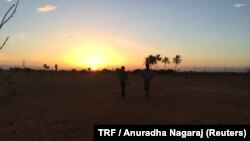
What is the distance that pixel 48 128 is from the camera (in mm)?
11508

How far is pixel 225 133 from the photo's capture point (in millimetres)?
8875

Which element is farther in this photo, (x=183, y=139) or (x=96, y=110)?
(x=96, y=110)

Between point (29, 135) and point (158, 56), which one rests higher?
point (158, 56)

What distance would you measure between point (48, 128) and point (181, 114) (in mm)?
5638

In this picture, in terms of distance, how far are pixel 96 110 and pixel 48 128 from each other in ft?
14.8

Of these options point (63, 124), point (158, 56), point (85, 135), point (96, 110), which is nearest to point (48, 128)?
point (63, 124)

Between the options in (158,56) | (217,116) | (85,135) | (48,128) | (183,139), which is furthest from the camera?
(158,56)

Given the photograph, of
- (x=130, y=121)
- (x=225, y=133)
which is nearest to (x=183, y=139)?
(x=225, y=133)

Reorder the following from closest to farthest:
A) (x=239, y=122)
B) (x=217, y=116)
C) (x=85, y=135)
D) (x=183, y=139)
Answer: (x=183, y=139)
(x=85, y=135)
(x=239, y=122)
(x=217, y=116)

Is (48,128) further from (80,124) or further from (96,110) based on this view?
(96,110)

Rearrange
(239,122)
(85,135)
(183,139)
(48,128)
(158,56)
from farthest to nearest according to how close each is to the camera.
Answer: (158,56), (239,122), (48,128), (85,135), (183,139)

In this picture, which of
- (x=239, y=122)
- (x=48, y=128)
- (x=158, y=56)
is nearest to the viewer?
(x=48, y=128)

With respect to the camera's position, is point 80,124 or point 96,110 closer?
point 80,124

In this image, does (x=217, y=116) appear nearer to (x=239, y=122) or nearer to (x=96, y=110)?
(x=239, y=122)
